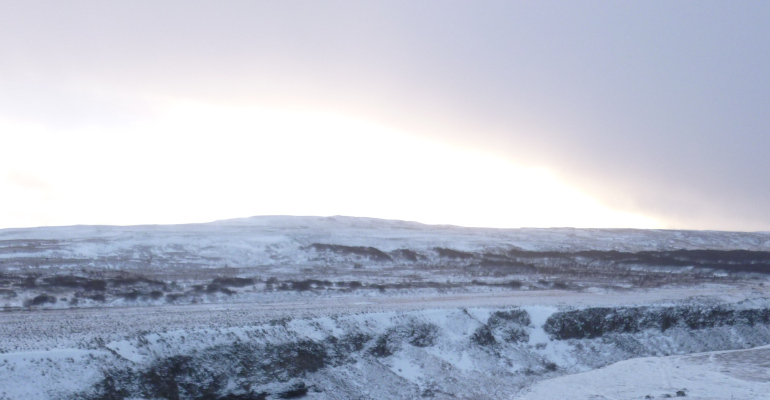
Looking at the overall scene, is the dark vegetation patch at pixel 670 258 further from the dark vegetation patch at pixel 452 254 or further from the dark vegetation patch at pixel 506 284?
the dark vegetation patch at pixel 506 284

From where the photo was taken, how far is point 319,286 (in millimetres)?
42031

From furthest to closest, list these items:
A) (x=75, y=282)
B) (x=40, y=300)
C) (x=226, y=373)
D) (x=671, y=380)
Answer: (x=75, y=282)
(x=40, y=300)
(x=671, y=380)
(x=226, y=373)

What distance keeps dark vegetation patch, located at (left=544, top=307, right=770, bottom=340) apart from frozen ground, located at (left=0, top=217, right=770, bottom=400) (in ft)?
0.26

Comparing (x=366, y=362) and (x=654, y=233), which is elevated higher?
(x=654, y=233)

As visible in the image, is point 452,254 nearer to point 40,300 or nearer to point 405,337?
point 405,337

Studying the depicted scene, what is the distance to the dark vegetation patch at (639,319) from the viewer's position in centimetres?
3272

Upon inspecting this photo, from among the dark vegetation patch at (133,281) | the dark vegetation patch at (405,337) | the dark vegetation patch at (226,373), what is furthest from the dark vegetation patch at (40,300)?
the dark vegetation patch at (405,337)

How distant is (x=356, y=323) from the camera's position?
2808 cm

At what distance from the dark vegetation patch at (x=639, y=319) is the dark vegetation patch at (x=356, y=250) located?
25203mm

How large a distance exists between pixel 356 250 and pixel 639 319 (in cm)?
2877

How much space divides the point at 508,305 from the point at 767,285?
28.1 m

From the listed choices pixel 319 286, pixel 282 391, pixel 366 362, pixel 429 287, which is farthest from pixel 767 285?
pixel 282 391

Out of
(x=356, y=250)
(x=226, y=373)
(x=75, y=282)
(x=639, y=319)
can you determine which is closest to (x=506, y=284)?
(x=639, y=319)

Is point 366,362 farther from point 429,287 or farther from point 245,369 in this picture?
point 429,287
